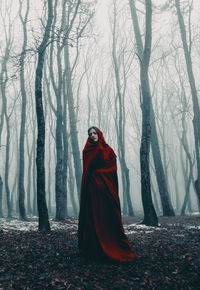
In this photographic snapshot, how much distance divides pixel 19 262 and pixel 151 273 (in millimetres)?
2407

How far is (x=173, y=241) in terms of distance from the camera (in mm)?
6371

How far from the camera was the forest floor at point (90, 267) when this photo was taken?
3756 mm

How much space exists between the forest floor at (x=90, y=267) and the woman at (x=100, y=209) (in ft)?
0.80

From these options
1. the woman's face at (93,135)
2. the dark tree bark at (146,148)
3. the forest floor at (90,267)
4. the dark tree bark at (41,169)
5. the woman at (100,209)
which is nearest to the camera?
the forest floor at (90,267)

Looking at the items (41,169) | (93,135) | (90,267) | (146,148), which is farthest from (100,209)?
(146,148)

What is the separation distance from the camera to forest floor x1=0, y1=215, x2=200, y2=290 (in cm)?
376

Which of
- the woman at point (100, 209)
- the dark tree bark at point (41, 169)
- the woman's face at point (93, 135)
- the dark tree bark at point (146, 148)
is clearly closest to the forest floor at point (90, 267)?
the woman at point (100, 209)

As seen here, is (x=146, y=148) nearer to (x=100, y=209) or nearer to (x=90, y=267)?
(x=100, y=209)

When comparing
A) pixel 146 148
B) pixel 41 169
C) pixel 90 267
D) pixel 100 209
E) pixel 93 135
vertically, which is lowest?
pixel 90 267

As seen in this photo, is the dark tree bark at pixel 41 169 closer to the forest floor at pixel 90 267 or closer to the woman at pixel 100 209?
the forest floor at pixel 90 267

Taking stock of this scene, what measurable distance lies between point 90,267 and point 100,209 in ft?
3.37

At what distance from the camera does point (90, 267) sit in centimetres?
438

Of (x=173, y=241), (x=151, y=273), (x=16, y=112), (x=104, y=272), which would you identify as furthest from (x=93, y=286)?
(x=16, y=112)

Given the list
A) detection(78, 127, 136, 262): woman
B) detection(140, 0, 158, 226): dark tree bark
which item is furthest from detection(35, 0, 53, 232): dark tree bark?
detection(140, 0, 158, 226): dark tree bark
